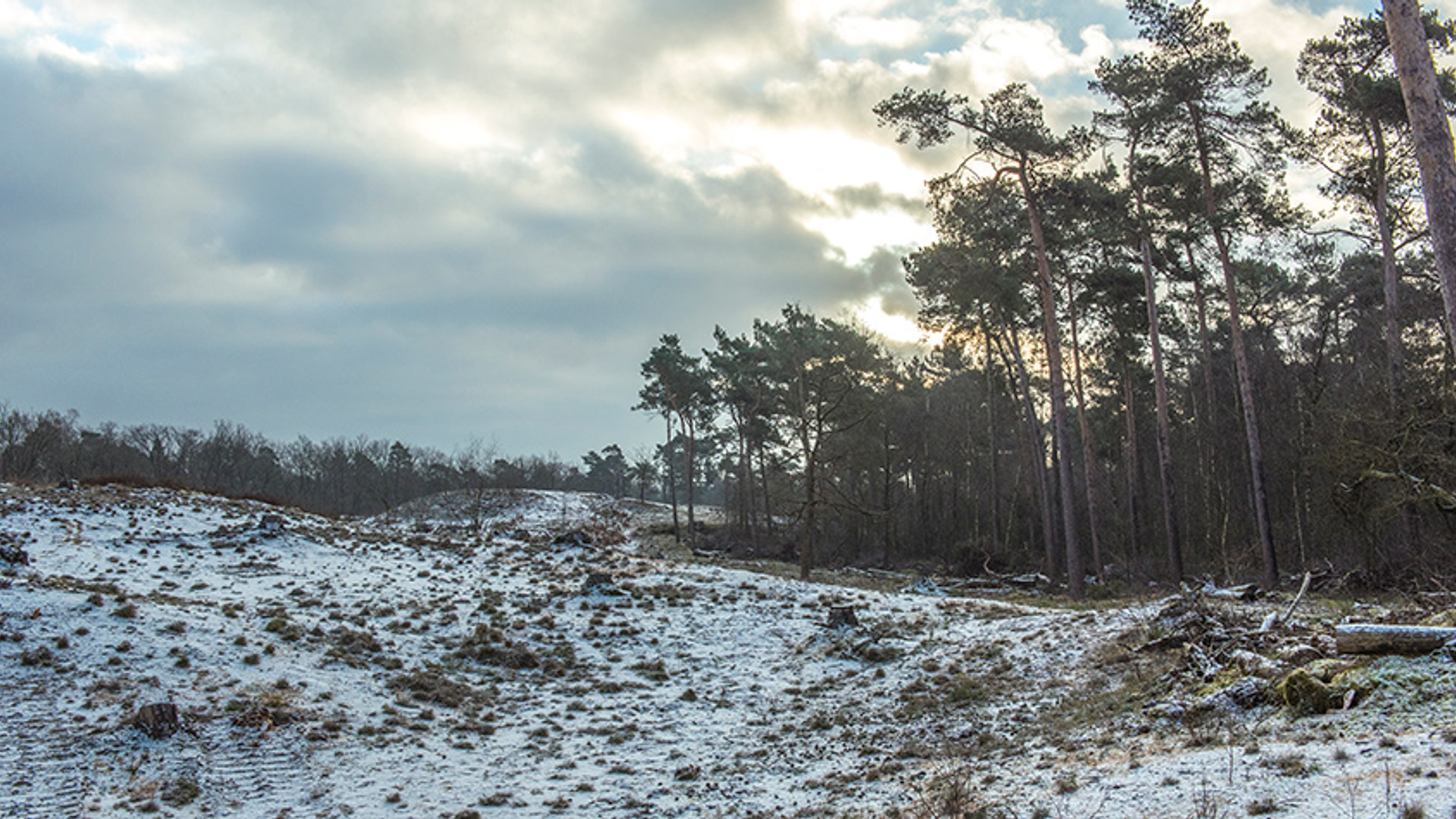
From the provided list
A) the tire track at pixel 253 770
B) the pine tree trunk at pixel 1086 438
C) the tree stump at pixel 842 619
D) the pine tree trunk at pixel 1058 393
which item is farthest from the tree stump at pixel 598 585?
the pine tree trunk at pixel 1086 438

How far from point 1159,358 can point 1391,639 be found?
14.7 meters

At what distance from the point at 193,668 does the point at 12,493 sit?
19.4 metres

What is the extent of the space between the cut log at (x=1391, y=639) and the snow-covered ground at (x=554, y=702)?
191 centimetres

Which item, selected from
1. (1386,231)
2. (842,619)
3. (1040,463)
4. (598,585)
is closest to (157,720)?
(598,585)

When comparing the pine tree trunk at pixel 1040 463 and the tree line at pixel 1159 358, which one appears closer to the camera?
the tree line at pixel 1159 358

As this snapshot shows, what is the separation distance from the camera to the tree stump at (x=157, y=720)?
8.72m

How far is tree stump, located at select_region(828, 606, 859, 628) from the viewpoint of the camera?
14984 mm

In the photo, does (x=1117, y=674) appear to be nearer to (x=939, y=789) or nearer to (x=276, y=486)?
(x=939, y=789)

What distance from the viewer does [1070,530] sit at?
18922 mm

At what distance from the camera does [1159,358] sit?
20.4 m

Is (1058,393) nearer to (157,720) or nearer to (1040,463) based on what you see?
(1040,463)

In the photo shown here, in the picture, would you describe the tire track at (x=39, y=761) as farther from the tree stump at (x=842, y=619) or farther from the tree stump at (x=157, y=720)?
the tree stump at (x=842, y=619)

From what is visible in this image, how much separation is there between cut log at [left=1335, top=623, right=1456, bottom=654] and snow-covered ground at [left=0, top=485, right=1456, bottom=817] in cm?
191

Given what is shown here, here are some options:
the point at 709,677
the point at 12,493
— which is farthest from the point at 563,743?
the point at 12,493
